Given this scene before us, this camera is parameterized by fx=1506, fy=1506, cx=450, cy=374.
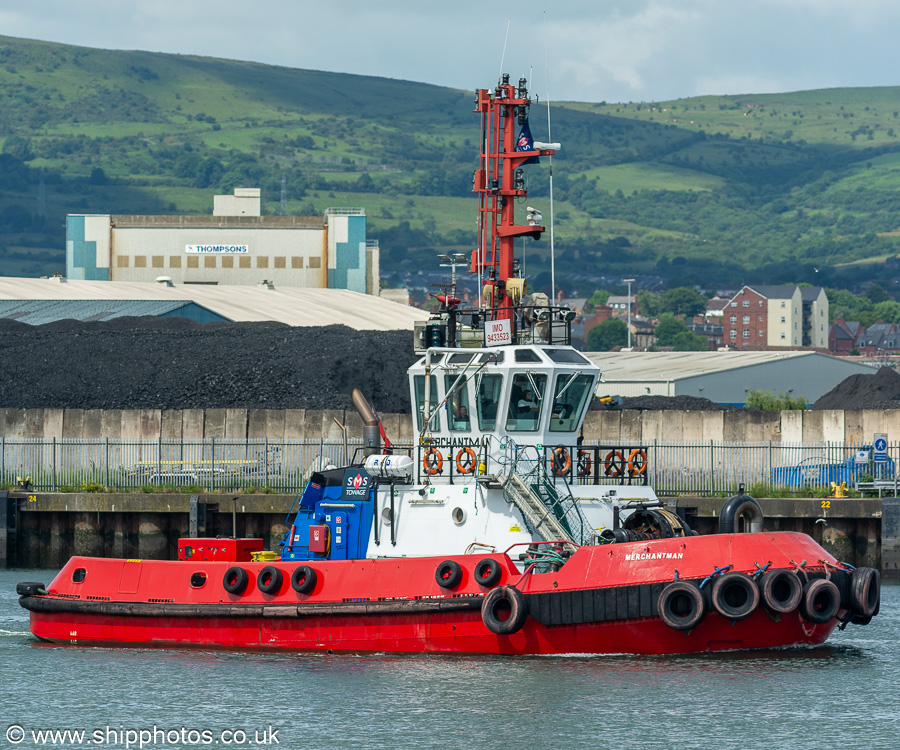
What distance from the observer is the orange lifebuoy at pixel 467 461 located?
21.8 meters

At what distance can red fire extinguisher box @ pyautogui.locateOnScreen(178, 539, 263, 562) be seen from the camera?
23.5m

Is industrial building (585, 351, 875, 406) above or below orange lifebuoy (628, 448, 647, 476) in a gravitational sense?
above

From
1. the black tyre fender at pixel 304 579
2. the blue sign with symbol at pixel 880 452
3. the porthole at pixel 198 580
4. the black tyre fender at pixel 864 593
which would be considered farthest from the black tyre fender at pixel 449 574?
the blue sign with symbol at pixel 880 452

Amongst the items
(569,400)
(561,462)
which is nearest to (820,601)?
(561,462)

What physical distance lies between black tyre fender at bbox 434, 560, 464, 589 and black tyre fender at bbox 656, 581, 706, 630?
2.76m

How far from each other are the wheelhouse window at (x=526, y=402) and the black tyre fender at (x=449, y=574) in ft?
7.82

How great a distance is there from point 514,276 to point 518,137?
2094 millimetres

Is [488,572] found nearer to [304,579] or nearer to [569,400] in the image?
[304,579]

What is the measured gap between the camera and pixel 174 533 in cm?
3569

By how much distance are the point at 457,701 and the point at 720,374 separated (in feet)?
163

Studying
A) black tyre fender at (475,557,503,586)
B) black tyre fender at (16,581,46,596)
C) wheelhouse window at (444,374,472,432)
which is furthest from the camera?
black tyre fender at (16,581,46,596)

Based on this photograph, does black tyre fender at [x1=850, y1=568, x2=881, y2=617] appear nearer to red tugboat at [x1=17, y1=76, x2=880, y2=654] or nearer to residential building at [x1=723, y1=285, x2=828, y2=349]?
red tugboat at [x1=17, y1=76, x2=880, y2=654]

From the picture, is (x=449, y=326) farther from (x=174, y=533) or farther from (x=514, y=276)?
(x=174, y=533)

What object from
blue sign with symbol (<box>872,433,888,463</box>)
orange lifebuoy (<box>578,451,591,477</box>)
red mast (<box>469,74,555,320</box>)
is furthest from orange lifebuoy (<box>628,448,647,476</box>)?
blue sign with symbol (<box>872,433,888,463</box>)
